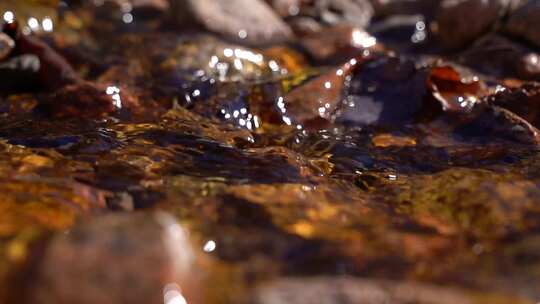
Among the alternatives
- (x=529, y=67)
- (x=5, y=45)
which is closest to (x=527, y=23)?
(x=529, y=67)

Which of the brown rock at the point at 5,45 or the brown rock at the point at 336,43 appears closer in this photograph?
the brown rock at the point at 5,45

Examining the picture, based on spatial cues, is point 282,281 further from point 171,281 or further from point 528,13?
point 528,13

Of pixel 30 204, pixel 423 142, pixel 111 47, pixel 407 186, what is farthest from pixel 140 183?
pixel 111 47

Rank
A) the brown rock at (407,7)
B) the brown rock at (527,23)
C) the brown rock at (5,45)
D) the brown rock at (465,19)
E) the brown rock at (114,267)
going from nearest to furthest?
the brown rock at (114,267) → the brown rock at (5,45) → the brown rock at (527,23) → the brown rock at (465,19) → the brown rock at (407,7)

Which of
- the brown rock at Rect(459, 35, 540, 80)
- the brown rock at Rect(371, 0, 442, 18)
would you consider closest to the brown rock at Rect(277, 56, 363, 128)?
the brown rock at Rect(459, 35, 540, 80)

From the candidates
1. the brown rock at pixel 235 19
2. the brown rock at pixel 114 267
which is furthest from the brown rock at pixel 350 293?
the brown rock at pixel 235 19

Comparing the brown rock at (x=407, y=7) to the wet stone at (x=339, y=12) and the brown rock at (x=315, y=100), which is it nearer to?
the wet stone at (x=339, y=12)
